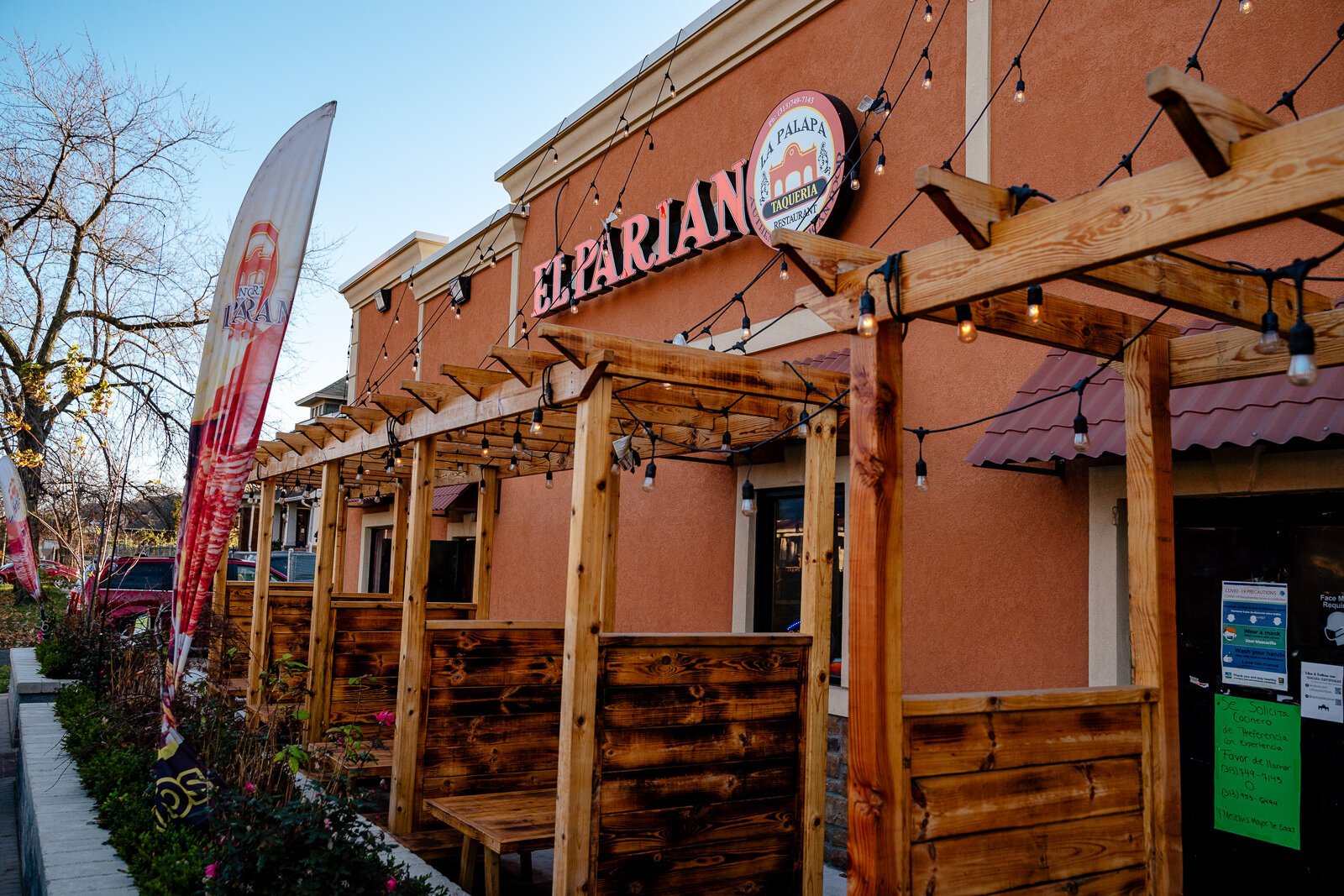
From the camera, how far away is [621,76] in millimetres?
9281

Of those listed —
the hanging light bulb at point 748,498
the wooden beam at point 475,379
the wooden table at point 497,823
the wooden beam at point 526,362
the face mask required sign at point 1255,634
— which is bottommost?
the wooden table at point 497,823

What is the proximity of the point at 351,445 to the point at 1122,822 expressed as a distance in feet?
21.9

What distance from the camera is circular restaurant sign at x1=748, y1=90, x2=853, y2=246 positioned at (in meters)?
6.89

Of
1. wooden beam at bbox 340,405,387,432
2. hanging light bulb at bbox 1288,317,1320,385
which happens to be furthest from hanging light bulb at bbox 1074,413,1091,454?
wooden beam at bbox 340,405,387,432

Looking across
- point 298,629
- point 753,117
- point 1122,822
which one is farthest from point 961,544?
point 298,629

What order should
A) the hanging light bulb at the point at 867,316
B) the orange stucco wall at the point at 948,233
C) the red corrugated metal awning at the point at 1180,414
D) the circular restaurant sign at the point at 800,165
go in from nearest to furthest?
1. the hanging light bulb at the point at 867,316
2. the red corrugated metal awning at the point at 1180,414
3. the orange stucco wall at the point at 948,233
4. the circular restaurant sign at the point at 800,165

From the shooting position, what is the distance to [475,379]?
571 cm

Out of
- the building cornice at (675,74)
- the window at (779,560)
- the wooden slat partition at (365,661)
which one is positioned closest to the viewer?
the window at (779,560)

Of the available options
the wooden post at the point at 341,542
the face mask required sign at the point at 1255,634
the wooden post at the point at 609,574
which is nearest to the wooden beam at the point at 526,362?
the wooden post at the point at 609,574

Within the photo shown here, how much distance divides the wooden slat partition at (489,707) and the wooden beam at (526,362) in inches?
74.2

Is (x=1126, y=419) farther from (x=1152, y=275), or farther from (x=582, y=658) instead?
(x=582, y=658)

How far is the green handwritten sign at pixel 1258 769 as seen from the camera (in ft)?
14.1

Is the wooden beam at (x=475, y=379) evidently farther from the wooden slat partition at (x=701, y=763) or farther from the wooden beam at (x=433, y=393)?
the wooden slat partition at (x=701, y=763)

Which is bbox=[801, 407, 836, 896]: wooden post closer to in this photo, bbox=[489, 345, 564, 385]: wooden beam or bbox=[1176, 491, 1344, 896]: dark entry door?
bbox=[489, 345, 564, 385]: wooden beam
